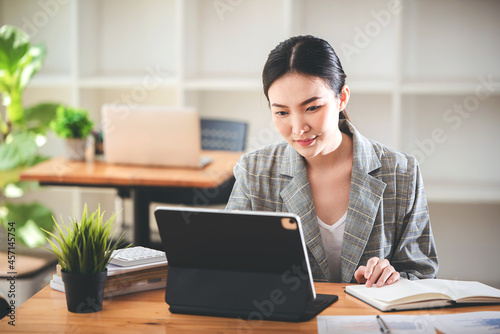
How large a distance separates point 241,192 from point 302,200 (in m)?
0.21

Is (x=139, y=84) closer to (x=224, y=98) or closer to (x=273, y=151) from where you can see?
(x=224, y=98)

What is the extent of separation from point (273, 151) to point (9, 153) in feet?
7.78

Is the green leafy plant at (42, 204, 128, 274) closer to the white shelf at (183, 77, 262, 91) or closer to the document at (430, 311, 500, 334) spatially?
the document at (430, 311, 500, 334)

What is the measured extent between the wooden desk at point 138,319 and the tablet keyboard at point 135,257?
9 cm

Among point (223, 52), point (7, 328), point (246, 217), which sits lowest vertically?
point (7, 328)

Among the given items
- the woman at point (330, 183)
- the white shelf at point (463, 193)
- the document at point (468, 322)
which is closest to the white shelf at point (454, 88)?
the white shelf at point (463, 193)

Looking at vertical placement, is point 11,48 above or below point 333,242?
above

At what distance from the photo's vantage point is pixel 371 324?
49.0 inches

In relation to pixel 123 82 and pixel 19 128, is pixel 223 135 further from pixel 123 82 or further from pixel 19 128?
pixel 19 128

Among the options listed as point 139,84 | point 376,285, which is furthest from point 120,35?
point 376,285

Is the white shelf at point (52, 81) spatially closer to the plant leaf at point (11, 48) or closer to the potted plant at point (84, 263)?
the plant leaf at point (11, 48)

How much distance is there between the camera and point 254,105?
426 cm

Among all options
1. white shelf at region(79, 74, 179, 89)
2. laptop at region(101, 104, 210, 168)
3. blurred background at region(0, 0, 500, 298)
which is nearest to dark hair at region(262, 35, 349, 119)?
laptop at region(101, 104, 210, 168)

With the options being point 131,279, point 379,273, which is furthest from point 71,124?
point 379,273
